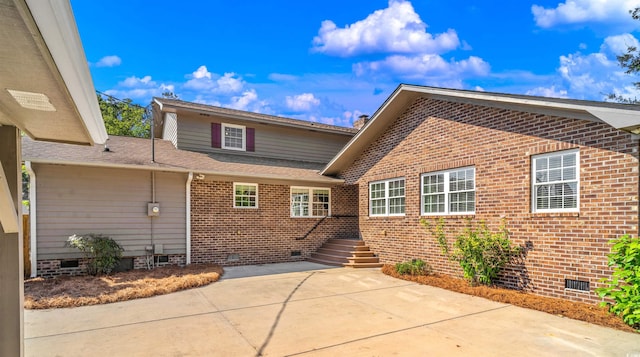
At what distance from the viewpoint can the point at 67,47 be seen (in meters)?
1.67

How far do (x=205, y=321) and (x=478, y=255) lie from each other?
588 centimetres

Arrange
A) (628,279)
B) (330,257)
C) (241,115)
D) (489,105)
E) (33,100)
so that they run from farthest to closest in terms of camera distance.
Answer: (241,115) → (330,257) → (489,105) → (628,279) → (33,100)

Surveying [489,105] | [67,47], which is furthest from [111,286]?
[489,105]

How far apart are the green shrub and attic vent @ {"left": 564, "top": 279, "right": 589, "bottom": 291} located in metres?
1.03

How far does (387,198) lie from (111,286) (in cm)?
802

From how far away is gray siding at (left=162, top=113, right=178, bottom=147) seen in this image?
43.1 feet

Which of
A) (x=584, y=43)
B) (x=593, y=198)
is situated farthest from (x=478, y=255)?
(x=584, y=43)

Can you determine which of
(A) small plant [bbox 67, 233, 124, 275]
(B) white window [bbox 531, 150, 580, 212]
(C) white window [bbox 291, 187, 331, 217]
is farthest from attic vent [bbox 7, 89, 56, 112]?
(C) white window [bbox 291, 187, 331, 217]

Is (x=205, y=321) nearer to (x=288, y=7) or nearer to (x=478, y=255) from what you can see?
(x=478, y=255)

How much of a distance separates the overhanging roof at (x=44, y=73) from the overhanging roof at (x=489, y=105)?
23.2ft

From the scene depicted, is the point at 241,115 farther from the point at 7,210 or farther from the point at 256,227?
the point at 7,210

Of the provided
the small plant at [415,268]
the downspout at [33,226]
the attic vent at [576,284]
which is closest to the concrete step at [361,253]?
the small plant at [415,268]

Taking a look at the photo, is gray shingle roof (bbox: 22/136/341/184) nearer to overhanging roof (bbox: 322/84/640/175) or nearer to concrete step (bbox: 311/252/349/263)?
overhanging roof (bbox: 322/84/640/175)

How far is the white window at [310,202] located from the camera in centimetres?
1321
